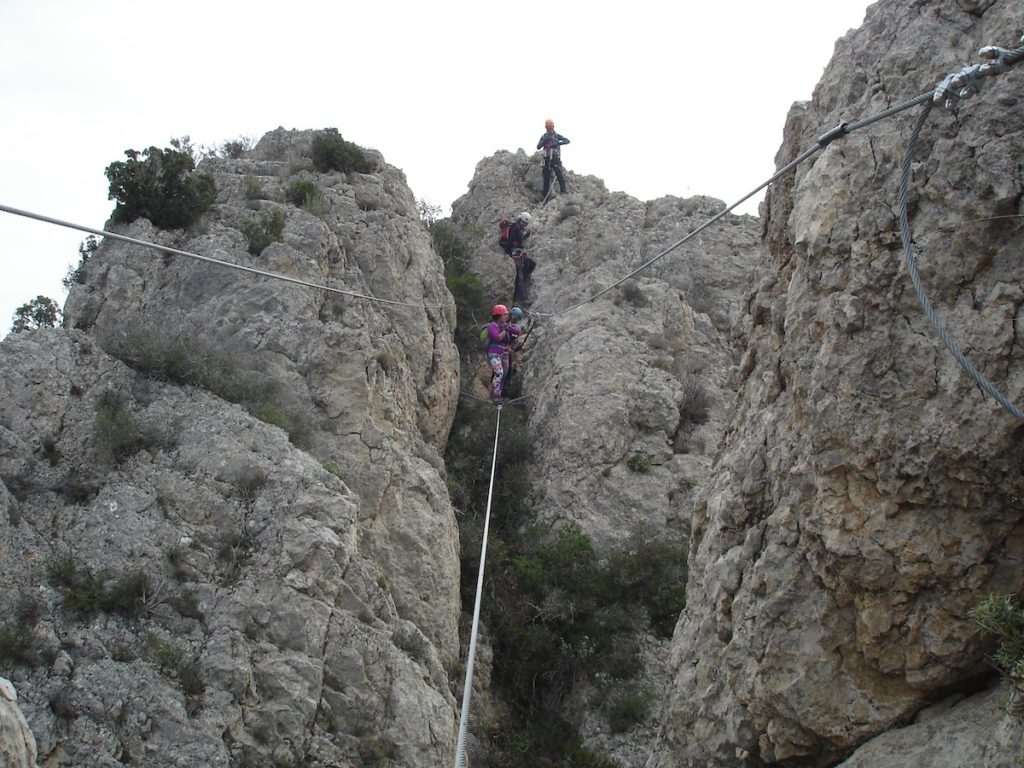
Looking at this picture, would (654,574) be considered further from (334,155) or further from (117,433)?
(334,155)

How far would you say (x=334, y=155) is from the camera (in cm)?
1809

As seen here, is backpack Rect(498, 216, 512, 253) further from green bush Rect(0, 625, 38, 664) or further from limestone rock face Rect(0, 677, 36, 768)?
limestone rock face Rect(0, 677, 36, 768)

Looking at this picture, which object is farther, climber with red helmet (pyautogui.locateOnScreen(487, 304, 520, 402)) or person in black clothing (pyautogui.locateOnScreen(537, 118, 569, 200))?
person in black clothing (pyautogui.locateOnScreen(537, 118, 569, 200))

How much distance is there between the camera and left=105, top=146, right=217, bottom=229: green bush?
14.5 m

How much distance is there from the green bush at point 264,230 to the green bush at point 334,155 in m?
3.16

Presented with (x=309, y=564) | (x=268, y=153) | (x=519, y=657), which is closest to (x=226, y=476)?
(x=309, y=564)

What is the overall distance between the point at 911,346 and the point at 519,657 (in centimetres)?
860

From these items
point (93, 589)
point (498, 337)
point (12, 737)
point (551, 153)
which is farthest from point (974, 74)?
point (551, 153)

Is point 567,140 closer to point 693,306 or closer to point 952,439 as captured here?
point 693,306

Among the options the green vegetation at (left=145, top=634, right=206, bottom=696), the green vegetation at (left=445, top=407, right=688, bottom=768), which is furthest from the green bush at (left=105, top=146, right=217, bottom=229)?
the green vegetation at (left=145, top=634, right=206, bottom=696)

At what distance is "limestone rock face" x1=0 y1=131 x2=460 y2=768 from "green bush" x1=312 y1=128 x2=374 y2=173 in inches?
126

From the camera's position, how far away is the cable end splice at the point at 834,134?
6.99 meters

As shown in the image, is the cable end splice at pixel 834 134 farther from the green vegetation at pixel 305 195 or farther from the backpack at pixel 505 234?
the backpack at pixel 505 234

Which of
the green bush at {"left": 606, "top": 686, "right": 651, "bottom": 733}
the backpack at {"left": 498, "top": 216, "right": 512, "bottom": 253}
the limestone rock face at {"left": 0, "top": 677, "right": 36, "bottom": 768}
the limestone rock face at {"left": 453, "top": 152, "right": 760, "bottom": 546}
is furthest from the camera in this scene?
the backpack at {"left": 498, "top": 216, "right": 512, "bottom": 253}
